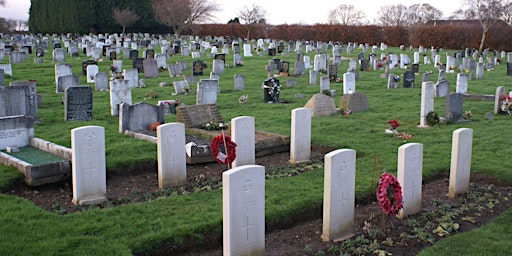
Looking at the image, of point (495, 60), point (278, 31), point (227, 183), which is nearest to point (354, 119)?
point (227, 183)

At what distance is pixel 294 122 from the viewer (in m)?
11.3

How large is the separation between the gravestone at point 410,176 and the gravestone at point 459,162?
1.05m

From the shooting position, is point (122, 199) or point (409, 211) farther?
point (122, 199)

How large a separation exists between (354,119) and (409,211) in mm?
7809

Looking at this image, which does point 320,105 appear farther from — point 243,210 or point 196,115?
point 243,210

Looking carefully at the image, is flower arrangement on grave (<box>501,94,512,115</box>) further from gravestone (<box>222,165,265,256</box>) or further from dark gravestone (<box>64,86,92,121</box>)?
gravestone (<box>222,165,265,256</box>)

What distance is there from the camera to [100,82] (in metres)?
21.7

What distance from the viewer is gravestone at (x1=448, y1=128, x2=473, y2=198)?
9086 mm

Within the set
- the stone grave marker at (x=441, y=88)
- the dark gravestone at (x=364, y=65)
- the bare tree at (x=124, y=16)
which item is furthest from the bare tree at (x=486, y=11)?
the bare tree at (x=124, y=16)

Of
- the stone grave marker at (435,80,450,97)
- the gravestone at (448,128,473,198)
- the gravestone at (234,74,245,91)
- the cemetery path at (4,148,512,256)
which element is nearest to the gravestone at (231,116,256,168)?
the cemetery path at (4,148,512,256)

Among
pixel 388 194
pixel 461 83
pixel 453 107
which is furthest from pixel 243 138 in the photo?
pixel 461 83

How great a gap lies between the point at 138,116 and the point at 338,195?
744cm

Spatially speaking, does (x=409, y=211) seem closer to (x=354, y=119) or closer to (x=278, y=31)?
(x=354, y=119)

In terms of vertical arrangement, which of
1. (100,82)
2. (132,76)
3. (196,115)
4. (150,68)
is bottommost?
(196,115)
